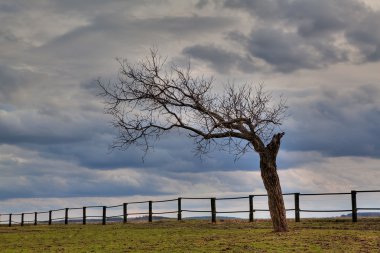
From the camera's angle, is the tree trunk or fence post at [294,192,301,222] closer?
the tree trunk

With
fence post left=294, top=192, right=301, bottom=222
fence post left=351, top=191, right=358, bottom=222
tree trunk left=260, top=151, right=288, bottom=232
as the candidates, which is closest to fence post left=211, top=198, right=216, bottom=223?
fence post left=294, top=192, right=301, bottom=222

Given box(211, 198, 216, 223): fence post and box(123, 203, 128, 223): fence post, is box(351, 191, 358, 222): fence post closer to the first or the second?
box(211, 198, 216, 223): fence post

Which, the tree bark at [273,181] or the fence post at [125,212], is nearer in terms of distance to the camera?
the tree bark at [273,181]

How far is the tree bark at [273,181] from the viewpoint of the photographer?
84.0 feet

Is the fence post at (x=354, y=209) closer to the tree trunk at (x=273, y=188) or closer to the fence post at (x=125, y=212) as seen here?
the tree trunk at (x=273, y=188)

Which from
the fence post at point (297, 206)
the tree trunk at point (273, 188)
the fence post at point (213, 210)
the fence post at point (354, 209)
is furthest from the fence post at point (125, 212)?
the tree trunk at point (273, 188)

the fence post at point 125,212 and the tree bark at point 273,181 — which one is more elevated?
the tree bark at point 273,181

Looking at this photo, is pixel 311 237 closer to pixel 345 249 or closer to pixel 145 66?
pixel 345 249

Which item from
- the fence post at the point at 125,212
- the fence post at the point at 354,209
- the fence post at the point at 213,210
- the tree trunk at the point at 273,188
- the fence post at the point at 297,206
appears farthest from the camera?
the fence post at the point at 125,212

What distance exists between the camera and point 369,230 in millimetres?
26141

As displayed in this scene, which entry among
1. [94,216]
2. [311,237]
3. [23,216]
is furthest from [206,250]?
[23,216]

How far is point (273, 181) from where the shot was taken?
25.7 m

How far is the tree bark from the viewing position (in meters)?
25.6

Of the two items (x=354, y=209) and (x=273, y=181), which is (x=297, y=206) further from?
(x=273, y=181)
